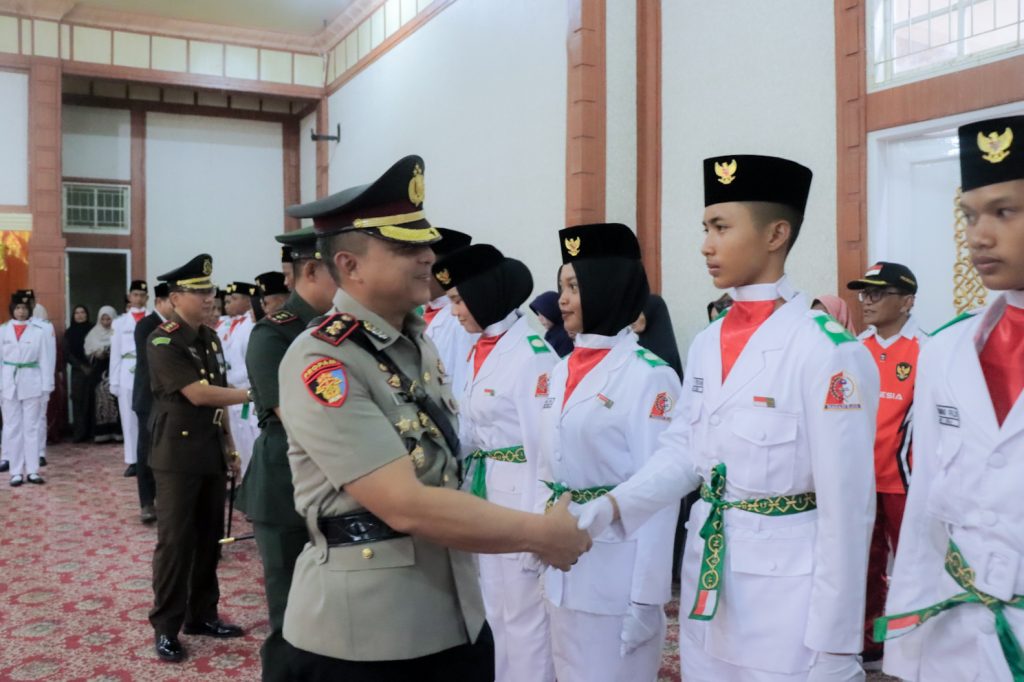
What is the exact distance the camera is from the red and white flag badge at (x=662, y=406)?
88.2 inches

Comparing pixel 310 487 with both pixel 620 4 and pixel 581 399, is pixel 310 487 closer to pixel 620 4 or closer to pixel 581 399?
pixel 581 399

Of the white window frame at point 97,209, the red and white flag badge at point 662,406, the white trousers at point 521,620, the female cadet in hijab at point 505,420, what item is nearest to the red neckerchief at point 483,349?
the female cadet in hijab at point 505,420

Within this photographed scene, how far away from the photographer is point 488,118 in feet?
21.8

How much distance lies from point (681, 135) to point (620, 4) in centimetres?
96

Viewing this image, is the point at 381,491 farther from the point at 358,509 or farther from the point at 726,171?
the point at 726,171

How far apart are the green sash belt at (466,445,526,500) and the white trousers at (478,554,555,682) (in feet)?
0.91

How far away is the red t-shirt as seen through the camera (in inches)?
129

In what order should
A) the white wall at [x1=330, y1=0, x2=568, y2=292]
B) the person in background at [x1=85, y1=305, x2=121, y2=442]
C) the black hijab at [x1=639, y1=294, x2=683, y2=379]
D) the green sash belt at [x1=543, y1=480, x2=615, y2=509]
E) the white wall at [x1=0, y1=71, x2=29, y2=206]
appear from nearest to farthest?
1. the green sash belt at [x1=543, y1=480, x2=615, y2=509]
2. the black hijab at [x1=639, y1=294, x2=683, y2=379]
3. the white wall at [x1=330, y1=0, x2=568, y2=292]
4. the white wall at [x1=0, y1=71, x2=29, y2=206]
5. the person in background at [x1=85, y1=305, x2=121, y2=442]

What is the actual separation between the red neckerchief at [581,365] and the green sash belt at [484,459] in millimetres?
604

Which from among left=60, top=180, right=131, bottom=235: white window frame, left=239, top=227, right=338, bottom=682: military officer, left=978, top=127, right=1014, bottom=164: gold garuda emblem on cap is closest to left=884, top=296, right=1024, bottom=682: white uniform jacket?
left=978, top=127, right=1014, bottom=164: gold garuda emblem on cap

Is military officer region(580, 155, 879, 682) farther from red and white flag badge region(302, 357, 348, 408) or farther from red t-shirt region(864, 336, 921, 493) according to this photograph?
red t-shirt region(864, 336, 921, 493)

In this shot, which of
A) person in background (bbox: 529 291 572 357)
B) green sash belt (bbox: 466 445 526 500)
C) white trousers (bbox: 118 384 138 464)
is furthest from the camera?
white trousers (bbox: 118 384 138 464)

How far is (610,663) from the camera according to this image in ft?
7.06

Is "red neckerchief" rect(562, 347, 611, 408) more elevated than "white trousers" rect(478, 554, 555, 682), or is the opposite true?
"red neckerchief" rect(562, 347, 611, 408)
